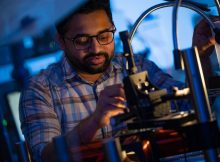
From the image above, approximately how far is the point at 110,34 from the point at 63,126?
32 centimetres

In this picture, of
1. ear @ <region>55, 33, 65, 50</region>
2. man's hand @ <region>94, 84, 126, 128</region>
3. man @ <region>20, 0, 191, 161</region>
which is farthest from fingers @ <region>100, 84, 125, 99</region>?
ear @ <region>55, 33, 65, 50</region>

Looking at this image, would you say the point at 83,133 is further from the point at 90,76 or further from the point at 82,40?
the point at 90,76

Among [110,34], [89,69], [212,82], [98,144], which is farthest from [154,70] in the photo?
[98,144]

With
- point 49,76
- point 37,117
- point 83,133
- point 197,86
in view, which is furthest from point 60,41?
point 197,86

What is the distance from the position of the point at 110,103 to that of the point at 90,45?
0.33 meters

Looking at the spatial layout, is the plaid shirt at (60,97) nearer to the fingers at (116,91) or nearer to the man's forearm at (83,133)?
the man's forearm at (83,133)

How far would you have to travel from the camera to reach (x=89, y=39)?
0.95 meters

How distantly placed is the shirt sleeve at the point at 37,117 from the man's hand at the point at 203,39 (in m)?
0.39

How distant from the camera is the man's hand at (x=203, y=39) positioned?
1.00 metres

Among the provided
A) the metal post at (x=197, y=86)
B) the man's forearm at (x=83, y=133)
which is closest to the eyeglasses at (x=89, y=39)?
the man's forearm at (x=83, y=133)

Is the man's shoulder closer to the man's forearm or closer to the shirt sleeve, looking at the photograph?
the shirt sleeve

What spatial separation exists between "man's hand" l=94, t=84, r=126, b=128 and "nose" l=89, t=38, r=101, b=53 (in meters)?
0.27

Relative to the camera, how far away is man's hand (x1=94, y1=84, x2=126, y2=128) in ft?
Result: 2.08

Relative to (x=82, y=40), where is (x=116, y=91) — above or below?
below
